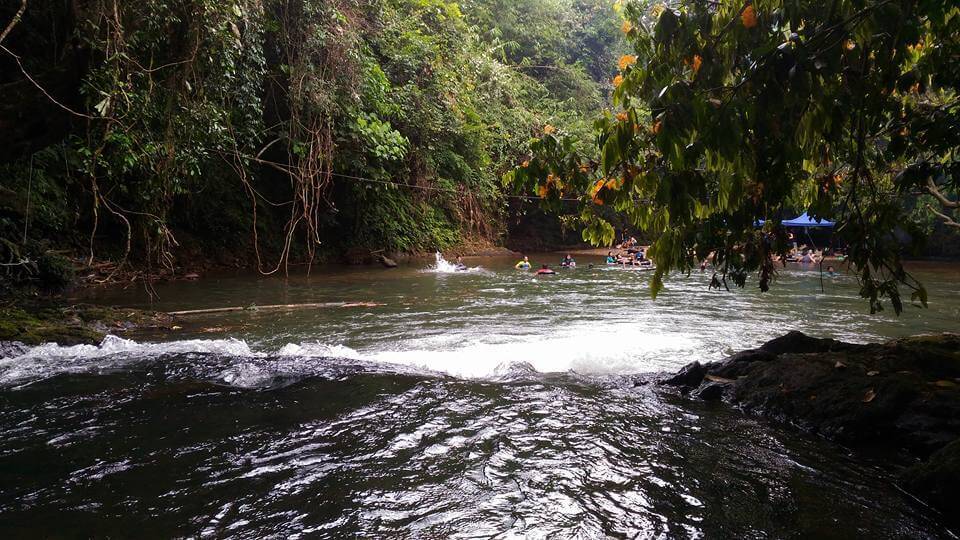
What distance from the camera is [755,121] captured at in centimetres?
272

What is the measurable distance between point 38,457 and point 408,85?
1442 centimetres

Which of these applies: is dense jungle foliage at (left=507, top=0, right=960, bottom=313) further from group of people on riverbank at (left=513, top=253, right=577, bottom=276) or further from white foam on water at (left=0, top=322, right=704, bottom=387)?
group of people on riverbank at (left=513, top=253, right=577, bottom=276)

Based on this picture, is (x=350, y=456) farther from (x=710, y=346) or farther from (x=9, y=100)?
(x=710, y=346)

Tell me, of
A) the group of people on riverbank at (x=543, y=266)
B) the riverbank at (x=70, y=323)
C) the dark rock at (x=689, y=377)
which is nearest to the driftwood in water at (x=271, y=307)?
the riverbank at (x=70, y=323)

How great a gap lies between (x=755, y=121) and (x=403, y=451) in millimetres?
2959

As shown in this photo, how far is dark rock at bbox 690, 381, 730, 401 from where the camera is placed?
210 inches

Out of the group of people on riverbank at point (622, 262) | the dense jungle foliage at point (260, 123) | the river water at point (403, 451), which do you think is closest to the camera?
the river water at point (403, 451)

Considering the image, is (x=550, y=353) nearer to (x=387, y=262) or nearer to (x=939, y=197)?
(x=939, y=197)

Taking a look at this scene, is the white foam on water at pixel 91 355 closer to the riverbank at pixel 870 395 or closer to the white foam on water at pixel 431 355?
the white foam on water at pixel 431 355

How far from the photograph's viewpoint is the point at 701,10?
333 cm

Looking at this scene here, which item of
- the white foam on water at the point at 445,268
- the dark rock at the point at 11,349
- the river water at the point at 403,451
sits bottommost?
the river water at the point at 403,451

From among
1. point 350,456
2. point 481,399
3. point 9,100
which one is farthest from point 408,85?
point 350,456

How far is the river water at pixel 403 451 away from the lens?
3.02 metres

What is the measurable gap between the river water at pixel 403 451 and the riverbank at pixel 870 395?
0.21 metres
